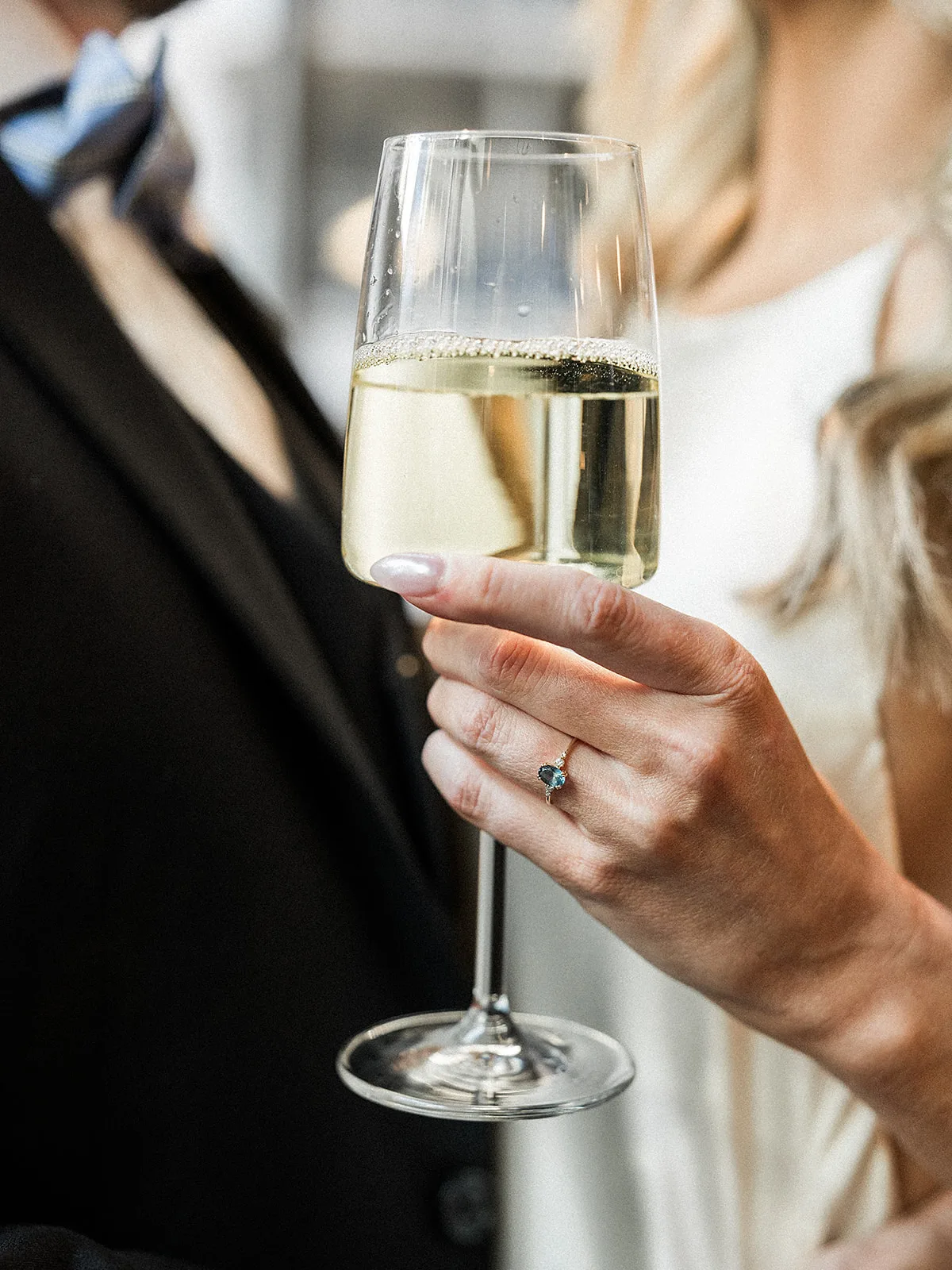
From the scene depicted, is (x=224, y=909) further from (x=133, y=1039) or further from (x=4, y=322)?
(x=4, y=322)

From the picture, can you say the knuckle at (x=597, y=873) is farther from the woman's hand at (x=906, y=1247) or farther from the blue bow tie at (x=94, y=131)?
the blue bow tie at (x=94, y=131)

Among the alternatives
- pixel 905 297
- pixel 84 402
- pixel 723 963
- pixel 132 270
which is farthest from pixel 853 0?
pixel 723 963

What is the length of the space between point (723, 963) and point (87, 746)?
1.53ft

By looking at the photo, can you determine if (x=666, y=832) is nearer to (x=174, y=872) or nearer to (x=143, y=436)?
(x=174, y=872)

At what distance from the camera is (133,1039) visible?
100 centimetres

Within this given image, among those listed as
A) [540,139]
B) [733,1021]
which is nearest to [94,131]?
[540,139]

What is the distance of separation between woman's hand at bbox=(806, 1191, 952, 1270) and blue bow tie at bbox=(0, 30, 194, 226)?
1.16 meters

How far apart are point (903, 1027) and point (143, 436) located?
0.70m

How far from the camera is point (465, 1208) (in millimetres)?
1153

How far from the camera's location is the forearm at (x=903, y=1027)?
89 centimetres

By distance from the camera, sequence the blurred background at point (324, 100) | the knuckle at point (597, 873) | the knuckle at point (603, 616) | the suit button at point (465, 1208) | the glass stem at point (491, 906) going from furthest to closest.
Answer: the blurred background at point (324, 100) → the suit button at point (465, 1208) → the glass stem at point (491, 906) → the knuckle at point (597, 873) → the knuckle at point (603, 616)

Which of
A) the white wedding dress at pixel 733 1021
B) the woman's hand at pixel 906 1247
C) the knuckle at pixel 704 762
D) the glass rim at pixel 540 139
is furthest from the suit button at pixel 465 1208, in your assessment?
the glass rim at pixel 540 139

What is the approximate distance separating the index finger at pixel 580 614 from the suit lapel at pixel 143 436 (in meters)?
0.34

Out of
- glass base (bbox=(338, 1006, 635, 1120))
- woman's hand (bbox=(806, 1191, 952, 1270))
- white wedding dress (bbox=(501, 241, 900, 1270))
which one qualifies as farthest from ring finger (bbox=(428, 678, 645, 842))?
woman's hand (bbox=(806, 1191, 952, 1270))
